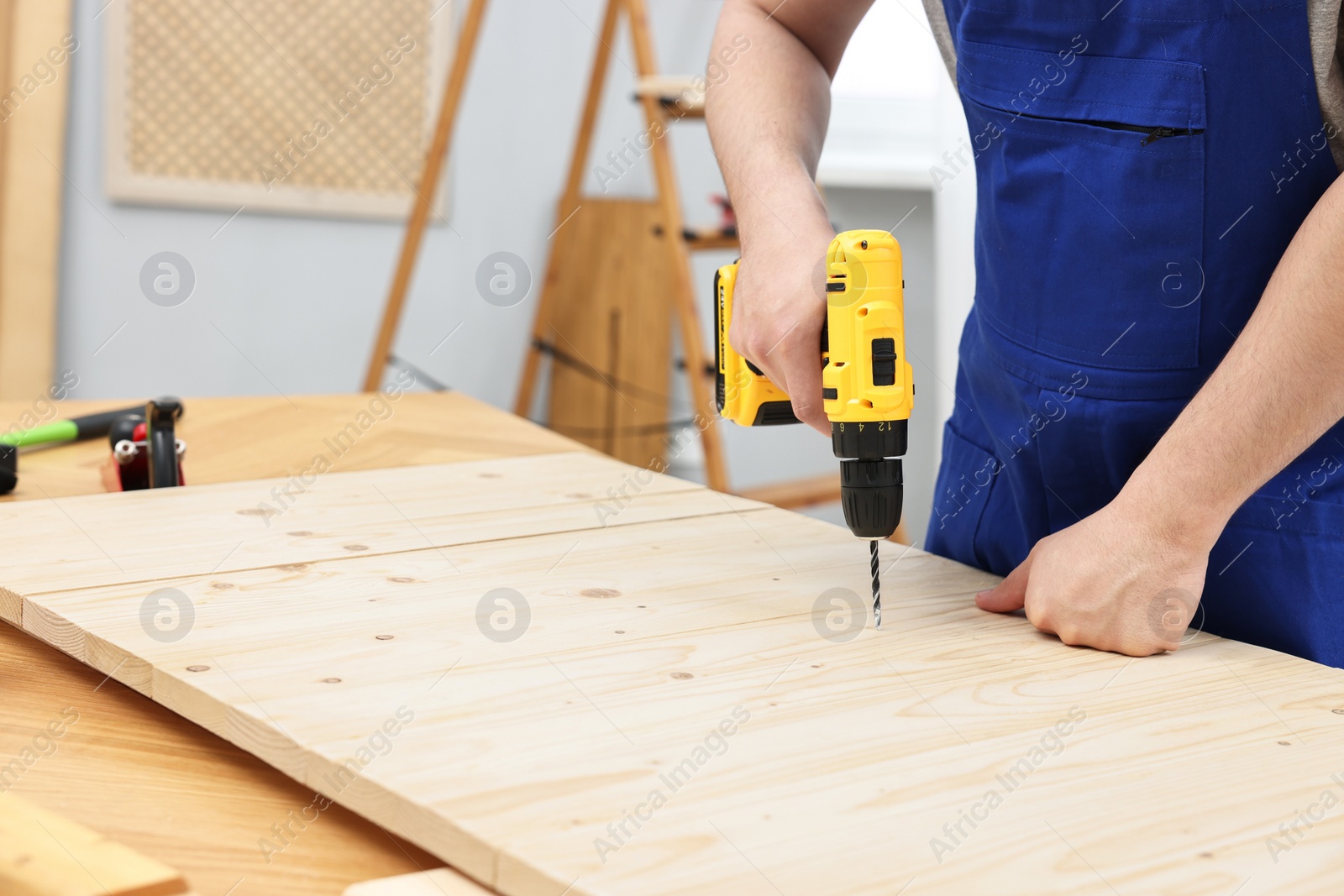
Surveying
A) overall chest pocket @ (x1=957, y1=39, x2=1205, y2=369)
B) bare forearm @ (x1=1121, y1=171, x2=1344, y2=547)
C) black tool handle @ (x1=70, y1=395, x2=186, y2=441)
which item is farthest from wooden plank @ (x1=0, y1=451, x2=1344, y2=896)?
black tool handle @ (x1=70, y1=395, x2=186, y2=441)

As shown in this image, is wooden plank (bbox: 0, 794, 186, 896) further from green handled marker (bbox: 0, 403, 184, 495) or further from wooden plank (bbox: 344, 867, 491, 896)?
green handled marker (bbox: 0, 403, 184, 495)

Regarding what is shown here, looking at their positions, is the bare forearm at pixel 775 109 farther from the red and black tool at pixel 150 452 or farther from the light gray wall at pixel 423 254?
the light gray wall at pixel 423 254

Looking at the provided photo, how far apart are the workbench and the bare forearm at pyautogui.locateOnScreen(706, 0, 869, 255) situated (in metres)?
0.28

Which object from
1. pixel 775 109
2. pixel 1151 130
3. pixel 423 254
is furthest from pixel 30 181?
pixel 1151 130

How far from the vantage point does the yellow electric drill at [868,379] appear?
2.54 feet

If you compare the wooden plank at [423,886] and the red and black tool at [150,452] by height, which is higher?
the red and black tool at [150,452]

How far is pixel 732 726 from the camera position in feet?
1.98

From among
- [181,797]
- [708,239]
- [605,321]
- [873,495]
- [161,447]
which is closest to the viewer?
[181,797]

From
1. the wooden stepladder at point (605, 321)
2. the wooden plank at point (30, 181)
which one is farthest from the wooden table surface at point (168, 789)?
the wooden stepladder at point (605, 321)

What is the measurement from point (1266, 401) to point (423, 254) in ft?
7.53

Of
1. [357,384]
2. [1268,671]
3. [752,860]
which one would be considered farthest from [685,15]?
[752,860]

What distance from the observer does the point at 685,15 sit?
3.03 meters

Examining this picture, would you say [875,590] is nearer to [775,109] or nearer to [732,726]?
[732,726]

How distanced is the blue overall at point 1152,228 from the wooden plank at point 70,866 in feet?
2.16
